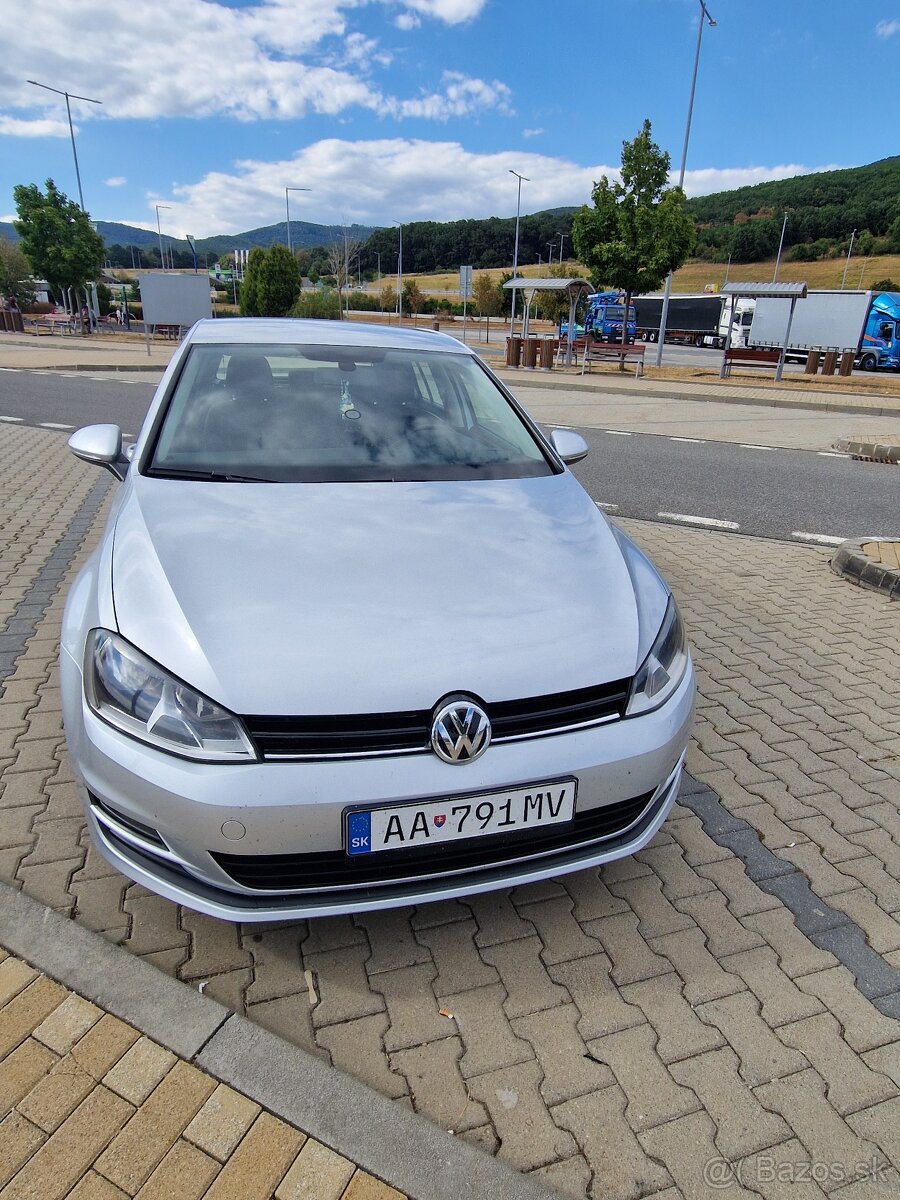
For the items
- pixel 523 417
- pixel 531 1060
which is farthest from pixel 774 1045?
pixel 523 417

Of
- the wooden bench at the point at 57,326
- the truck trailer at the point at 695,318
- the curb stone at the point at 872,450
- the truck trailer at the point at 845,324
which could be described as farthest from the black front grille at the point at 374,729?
the truck trailer at the point at 695,318

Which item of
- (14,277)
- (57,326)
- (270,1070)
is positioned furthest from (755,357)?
(14,277)

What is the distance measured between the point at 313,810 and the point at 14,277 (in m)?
59.4

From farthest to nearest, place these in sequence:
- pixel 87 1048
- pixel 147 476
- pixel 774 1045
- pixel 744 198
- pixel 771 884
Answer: pixel 744 198 → pixel 147 476 → pixel 771 884 → pixel 774 1045 → pixel 87 1048

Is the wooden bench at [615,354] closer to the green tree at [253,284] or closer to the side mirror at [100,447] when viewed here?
the green tree at [253,284]

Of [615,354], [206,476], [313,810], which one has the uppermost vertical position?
[206,476]

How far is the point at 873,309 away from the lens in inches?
1220

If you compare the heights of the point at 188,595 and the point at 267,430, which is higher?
the point at 267,430

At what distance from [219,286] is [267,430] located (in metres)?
95.8

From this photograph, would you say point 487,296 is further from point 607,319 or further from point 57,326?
point 57,326

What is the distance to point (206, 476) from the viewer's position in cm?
268

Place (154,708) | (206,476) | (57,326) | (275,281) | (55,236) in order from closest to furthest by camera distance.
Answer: (154,708) < (206,476) < (55,236) < (275,281) < (57,326)

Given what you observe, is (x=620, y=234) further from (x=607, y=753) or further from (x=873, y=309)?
(x=607, y=753)

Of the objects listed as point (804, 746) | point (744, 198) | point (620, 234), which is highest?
point (744, 198)
